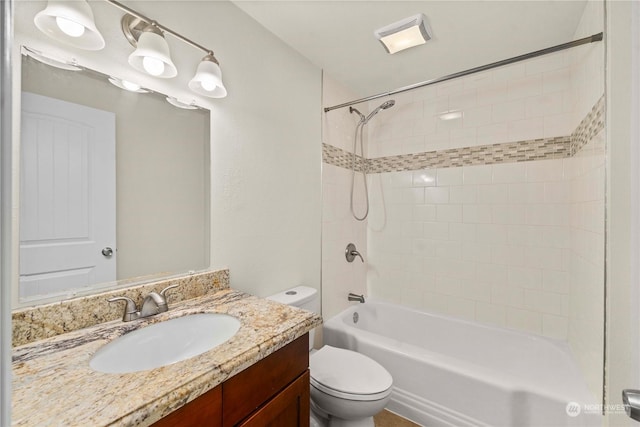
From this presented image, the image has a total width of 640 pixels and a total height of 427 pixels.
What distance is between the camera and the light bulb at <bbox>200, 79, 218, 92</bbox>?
1.17 metres

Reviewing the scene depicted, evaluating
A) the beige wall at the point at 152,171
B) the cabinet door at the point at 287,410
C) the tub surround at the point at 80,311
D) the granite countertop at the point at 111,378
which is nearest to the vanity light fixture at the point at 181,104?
the beige wall at the point at 152,171

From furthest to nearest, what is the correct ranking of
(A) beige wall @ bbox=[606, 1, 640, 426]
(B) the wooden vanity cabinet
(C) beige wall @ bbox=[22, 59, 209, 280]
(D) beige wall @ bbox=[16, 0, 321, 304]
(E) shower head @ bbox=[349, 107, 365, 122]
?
(E) shower head @ bbox=[349, 107, 365, 122] → (D) beige wall @ bbox=[16, 0, 321, 304] → (C) beige wall @ bbox=[22, 59, 209, 280] → (A) beige wall @ bbox=[606, 1, 640, 426] → (B) the wooden vanity cabinet

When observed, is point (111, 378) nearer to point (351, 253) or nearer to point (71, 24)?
point (71, 24)

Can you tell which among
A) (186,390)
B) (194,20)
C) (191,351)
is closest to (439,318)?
(191,351)

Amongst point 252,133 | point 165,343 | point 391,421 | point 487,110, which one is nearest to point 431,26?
point 487,110

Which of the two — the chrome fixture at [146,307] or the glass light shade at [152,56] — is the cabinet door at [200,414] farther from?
the glass light shade at [152,56]

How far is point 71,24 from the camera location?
85 centimetres

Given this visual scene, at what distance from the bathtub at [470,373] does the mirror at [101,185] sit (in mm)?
1265

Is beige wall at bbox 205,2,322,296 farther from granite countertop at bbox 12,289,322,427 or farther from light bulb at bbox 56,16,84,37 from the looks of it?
granite countertop at bbox 12,289,322,427

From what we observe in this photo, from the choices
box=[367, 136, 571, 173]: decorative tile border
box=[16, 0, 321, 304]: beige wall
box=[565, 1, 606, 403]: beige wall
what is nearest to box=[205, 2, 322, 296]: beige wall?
box=[16, 0, 321, 304]: beige wall

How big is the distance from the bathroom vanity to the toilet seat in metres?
0.33

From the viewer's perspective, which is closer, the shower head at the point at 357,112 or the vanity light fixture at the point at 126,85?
the vanity light fixture at the point at 126,85

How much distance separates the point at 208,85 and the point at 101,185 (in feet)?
2.01

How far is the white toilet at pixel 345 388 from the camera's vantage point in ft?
4.04
